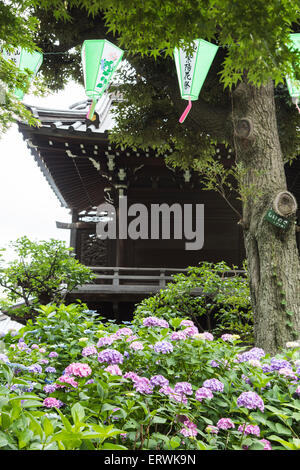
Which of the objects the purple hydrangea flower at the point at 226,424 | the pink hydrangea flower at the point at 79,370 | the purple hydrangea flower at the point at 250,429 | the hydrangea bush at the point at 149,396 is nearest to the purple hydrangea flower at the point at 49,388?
the hydrangea bush at the point at 149,396

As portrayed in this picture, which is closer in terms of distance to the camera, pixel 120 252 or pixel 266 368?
pixel 266 368

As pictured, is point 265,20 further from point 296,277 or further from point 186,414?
point 296,277

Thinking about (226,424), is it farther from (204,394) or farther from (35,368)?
Result: (35,368)

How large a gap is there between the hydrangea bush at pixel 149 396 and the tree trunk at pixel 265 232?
5.80 feet

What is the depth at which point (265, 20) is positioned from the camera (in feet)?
5.71

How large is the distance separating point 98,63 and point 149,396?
15.0 ft

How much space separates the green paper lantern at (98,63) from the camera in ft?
17.1

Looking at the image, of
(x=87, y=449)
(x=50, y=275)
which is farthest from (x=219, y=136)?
(x=87, y=449)

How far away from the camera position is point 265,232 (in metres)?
4.60

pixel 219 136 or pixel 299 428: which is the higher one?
pixel 219 136

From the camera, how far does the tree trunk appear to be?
431 centimetres

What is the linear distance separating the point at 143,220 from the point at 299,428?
26.9 feet

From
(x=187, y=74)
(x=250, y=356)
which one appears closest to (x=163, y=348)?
(x=250, y=356)

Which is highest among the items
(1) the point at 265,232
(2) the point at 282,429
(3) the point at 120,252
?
(1) the point at 265,232
